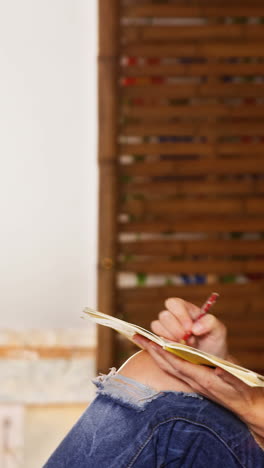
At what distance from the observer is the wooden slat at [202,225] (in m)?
1.96

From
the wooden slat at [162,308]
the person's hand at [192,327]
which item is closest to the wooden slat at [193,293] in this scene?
the wooden slat at [162,308]

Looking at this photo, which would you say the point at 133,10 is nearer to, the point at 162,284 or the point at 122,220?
the point at 122,220

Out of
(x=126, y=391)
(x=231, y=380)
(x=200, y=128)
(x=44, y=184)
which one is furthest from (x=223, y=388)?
(x=44, y=184)

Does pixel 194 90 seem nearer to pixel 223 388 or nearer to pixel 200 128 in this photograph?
pixel 200 128

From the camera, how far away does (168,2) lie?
194cm

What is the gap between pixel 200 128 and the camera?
1.96m

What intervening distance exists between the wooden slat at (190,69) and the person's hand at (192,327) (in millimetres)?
1057

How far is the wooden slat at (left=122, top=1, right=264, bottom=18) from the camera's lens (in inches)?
75.7

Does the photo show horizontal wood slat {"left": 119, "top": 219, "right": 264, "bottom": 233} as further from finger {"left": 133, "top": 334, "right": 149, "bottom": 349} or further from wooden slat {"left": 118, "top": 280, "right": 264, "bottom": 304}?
finger {"left": 133, "top": 334, "right": 149, "bottom": 349}

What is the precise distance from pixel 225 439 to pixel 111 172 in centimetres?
116

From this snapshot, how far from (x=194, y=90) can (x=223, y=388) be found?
4.08 ft

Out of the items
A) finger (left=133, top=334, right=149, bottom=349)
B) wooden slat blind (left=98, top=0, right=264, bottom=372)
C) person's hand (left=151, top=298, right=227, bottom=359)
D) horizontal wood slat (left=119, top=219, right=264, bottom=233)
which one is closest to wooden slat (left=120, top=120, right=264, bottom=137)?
wooden slat blind (left=98, top=0, right=264, bottom=372)

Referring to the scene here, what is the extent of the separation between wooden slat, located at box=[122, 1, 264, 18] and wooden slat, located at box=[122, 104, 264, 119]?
0.82 ft

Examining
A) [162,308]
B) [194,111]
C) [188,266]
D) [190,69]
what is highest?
[190,69]
